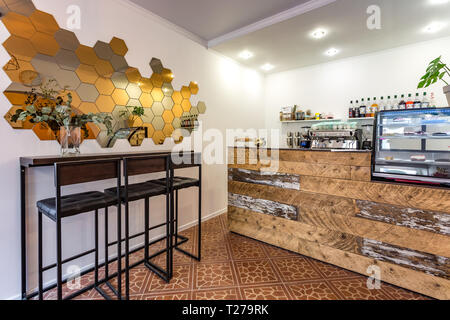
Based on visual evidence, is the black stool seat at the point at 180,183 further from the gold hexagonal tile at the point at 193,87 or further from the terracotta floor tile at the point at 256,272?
the gold hexagonal tile at the point at 193,87

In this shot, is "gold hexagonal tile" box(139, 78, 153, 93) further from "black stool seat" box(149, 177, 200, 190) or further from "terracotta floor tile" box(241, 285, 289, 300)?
"terracotta floor tile" box(241, 285, 289, 300)

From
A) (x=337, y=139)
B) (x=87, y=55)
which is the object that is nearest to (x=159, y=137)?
(x=87, y=55)

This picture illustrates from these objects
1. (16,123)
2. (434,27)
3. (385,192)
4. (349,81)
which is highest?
(434,27)

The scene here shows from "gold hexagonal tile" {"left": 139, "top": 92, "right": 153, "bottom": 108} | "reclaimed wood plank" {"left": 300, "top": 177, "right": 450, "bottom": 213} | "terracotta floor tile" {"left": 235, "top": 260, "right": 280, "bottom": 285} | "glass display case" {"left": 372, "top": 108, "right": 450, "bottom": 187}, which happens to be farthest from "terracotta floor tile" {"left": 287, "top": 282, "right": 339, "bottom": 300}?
"gold hexagonal tile" {"left": 139, "top": 92, "right": 153, "bottom": 108}

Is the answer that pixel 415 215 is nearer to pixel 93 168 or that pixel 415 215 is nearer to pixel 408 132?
pixel 408 132

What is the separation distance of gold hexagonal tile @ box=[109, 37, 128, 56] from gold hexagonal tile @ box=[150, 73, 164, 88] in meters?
0.38

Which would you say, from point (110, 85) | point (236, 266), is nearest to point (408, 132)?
point (236, 266)

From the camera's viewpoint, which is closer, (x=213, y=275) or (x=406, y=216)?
(x=406, y=216)

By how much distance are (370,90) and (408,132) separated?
1998mm

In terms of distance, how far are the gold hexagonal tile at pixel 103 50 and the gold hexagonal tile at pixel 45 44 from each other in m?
0.33

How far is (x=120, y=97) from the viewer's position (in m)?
2.31

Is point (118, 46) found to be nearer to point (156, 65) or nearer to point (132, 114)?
point (156, 65)

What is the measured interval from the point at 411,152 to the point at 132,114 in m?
2.65

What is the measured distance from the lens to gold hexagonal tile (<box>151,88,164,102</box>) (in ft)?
8.70
